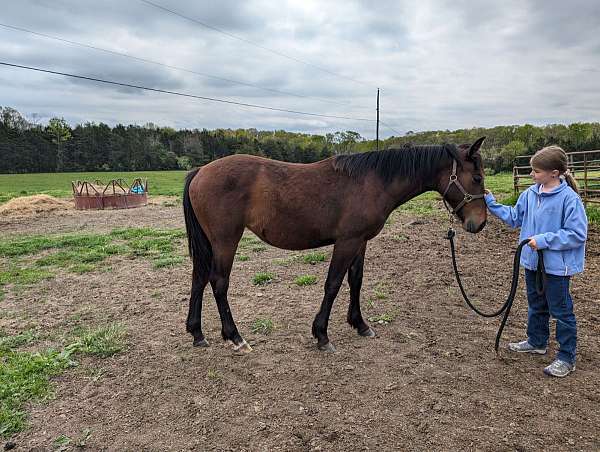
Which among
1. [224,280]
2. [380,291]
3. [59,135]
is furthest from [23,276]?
[59,135]

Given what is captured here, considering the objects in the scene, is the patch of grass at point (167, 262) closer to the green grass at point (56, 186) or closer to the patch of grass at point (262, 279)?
the patch of grass at point (262, 279)

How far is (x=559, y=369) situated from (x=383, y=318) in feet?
5.92

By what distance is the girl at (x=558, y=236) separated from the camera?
122 inches

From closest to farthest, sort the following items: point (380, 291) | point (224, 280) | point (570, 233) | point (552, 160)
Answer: point (570, 233)
point (552, 160)
point (224, 280)
point (380, 291)

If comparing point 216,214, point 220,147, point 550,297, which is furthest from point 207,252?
point 220,147

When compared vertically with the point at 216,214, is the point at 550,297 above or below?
below

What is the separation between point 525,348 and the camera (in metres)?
3.70

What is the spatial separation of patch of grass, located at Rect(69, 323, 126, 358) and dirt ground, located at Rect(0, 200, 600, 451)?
0.40 ft

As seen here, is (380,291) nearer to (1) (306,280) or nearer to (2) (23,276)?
(1) (306,280)

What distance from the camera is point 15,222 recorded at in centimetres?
1341

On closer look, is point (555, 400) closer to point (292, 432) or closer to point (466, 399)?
point (466, 399)

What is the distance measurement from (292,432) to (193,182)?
8.81ft

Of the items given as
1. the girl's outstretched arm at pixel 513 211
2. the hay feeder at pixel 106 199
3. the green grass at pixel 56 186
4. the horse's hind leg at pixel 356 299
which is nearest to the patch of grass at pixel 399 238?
the horse's hind leg at pixel 356 299

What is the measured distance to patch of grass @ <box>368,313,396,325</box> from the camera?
455cm
